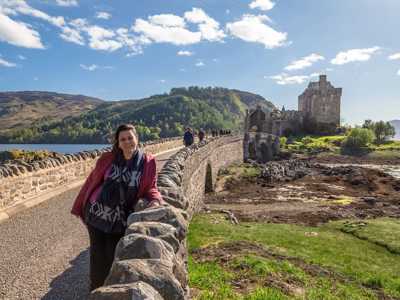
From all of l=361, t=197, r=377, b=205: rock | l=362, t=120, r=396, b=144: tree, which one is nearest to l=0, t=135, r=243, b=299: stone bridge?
l=361, t=197, r=377, b=205: rock

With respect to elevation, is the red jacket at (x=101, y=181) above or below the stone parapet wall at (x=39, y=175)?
above

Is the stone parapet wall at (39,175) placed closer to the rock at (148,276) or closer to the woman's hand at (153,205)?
the woman's hand at (153,205)

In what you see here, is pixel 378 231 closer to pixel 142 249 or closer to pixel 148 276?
pixel 142 249

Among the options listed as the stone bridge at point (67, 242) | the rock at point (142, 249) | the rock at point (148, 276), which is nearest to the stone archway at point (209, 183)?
the stone bridge at point (67, 242)

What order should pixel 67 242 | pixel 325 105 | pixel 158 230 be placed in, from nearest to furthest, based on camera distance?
→ pixel 158 230
pixel 67 242
pixel 325 105

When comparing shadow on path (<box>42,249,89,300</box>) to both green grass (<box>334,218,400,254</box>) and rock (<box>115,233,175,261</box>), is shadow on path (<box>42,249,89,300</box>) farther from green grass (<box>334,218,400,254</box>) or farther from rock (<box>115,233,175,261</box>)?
green grass (<box>334,218,400,254</box>)

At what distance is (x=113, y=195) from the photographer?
449 centimetres

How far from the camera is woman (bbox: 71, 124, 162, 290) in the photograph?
446 centimetres

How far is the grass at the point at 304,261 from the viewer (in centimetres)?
834

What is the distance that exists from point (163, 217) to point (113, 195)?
67 cm

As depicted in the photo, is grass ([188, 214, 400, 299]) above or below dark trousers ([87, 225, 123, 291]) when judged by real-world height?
below

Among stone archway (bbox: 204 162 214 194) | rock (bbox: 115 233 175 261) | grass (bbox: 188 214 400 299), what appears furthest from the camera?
stone archway (bbox: 204 162 214 194)

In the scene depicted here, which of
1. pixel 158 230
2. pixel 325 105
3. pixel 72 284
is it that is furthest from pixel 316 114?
pixel 158 230

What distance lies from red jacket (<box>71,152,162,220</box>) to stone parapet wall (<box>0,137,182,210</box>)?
696 cm
